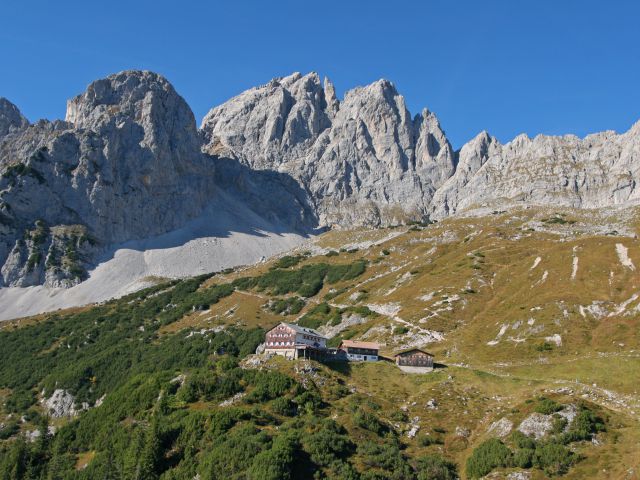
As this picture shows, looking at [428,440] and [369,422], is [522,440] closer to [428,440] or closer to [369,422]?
[428,440]

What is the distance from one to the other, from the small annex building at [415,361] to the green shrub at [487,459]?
28.7 metres

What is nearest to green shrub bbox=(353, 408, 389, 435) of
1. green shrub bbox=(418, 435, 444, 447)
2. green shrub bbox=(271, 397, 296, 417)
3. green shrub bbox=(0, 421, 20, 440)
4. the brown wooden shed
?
green shrub bbox=(418, 435, 444, 447)

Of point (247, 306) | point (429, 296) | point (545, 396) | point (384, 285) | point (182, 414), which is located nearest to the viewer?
point (545, 396)

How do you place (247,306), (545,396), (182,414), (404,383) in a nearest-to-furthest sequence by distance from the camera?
1. (545,396)
2. (182,414)
3. (404,383)
4. (247,306)

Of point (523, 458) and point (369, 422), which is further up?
point (369, 422)

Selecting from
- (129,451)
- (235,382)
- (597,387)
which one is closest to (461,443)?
(597,387)

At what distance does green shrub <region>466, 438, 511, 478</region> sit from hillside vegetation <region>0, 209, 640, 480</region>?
177 mm

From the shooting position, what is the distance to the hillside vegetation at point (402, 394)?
80.1 metres

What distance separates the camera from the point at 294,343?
114 meters

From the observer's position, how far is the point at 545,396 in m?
91.4

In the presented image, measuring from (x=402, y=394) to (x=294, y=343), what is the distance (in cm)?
2243

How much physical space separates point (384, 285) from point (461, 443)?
94.6m

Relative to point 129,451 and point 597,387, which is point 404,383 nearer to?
point 597,387

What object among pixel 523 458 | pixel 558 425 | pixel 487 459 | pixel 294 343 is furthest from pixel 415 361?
pixel 523 458
